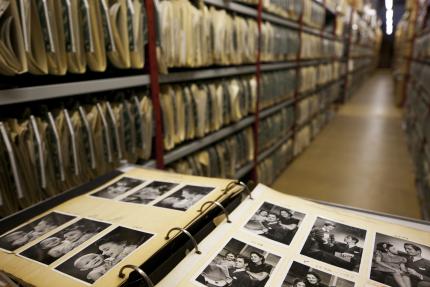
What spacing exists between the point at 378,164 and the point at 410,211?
122cm

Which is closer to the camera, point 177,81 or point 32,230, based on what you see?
point 32,230

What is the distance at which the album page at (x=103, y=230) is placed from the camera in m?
0.47

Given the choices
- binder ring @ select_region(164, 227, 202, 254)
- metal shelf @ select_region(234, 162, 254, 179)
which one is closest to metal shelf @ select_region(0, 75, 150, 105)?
binder ring @ select_region(164, 227, 202, 254)

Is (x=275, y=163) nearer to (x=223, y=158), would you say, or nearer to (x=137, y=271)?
(x=223, y=158)

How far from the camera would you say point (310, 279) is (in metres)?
0.48

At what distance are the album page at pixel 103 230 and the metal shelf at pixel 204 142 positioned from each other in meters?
0.83

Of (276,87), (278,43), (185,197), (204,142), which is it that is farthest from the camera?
(276,87)

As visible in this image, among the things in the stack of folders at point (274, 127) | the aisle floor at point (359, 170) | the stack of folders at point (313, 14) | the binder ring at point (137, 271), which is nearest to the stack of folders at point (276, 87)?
the stack of folders at point (274, 127)

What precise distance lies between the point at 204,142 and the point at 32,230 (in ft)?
4.53

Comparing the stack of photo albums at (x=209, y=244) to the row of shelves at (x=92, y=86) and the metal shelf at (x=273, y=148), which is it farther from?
the metal shelf at (x=273, y=148)

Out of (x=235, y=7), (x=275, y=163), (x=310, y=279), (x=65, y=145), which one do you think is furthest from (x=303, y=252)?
(x=275, y=163)

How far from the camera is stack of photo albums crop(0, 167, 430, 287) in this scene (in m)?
0.47

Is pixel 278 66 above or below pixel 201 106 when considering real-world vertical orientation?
above

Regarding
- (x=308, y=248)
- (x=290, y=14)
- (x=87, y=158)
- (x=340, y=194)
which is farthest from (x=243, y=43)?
(x=308, y=248)
